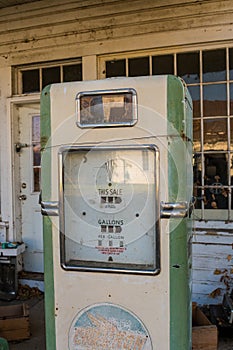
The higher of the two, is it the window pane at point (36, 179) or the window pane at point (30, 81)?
the window pane at point (30, 81)

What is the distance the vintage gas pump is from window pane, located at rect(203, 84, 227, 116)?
1439 mm

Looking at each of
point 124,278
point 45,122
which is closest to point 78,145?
point 45,122

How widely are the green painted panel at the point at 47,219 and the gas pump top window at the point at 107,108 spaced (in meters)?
0.18

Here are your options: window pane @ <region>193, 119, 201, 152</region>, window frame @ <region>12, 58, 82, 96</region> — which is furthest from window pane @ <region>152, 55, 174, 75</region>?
window frame @ <region>12, 58, 82, 96</region>

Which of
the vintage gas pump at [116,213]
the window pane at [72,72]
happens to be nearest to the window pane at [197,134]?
the window pane at [72,72]

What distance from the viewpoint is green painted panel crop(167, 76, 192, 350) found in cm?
157

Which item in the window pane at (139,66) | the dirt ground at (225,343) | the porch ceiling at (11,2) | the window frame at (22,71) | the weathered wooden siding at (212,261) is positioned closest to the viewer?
the dirt ground at (225,343)

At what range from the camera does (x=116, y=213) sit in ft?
5.47

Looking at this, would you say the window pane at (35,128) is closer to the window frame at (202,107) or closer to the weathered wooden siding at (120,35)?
the weathered wooden siding at (120,35)

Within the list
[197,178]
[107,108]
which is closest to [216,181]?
[197,178]

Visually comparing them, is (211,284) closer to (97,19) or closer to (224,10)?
(224,10)

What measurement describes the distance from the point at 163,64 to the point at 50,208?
1.99 meters

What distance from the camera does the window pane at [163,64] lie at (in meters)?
3.11

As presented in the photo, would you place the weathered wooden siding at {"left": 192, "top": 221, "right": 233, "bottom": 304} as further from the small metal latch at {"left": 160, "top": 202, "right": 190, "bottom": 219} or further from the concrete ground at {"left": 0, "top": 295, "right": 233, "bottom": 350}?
the small metal latch at {"left": 160, "top": 202, "right": 190, "bottom": 219}
